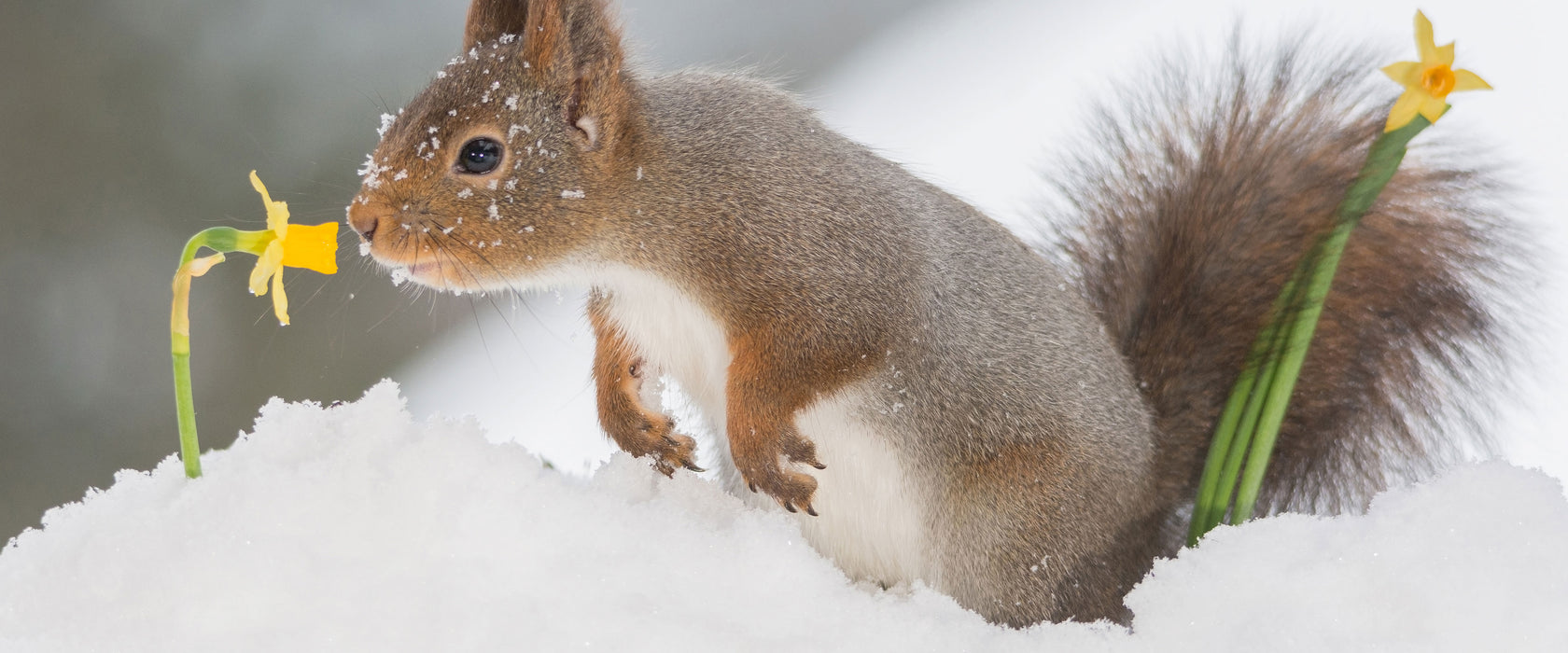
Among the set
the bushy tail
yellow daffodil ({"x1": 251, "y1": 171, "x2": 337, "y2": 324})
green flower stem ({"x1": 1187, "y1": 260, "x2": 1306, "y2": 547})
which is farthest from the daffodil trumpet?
the bushy tail

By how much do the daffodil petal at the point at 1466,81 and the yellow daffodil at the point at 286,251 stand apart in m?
0.69

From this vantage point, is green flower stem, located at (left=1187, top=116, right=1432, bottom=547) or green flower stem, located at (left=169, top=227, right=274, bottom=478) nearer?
green flower stem, located at (left=169, top=227, right=274, bottom=478)

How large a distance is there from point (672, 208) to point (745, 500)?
0.28 meters

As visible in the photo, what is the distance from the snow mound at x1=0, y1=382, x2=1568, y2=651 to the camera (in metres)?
0.70

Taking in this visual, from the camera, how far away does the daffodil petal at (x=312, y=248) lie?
736 mm

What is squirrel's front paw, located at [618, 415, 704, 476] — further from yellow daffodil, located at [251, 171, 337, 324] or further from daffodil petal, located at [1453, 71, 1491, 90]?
daffodil petal, located at [1453, 71, 1491, 90]

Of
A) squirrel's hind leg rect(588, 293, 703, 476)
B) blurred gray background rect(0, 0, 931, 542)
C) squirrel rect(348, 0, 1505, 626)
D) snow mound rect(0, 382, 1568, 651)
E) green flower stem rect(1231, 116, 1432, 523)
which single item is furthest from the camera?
blurred gray background rect(0, 0, 931, 542)

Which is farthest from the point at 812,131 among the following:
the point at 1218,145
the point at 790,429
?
the point at 1218,145

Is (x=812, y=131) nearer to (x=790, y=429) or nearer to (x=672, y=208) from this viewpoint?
(x=672, y=208)

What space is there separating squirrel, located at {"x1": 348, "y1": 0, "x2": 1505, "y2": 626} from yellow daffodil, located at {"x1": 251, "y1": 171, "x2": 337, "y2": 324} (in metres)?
0.12

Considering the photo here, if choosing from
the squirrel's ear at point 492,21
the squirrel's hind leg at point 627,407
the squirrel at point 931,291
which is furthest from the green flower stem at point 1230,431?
the squirrel's ear at point 492,21

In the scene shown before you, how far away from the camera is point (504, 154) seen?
91cm

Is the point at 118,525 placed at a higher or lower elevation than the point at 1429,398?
higher

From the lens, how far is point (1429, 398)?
1102 millimetres
